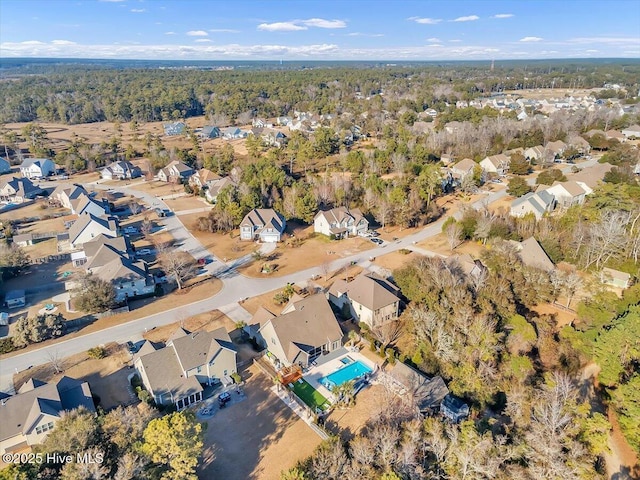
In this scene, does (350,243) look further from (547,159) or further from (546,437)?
→ (547,159)

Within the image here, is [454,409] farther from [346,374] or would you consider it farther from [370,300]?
[370,300]

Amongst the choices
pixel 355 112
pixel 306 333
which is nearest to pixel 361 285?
pixel 306 333

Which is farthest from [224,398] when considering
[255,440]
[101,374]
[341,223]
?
[341,223]

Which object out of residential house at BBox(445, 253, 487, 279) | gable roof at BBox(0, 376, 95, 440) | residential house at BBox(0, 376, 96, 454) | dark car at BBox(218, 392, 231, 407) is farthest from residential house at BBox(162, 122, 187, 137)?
dark car at BBox(218, 392, 231, 407)

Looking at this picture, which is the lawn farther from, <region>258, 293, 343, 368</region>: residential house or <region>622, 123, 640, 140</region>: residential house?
<region>622, 123, 640, 140</region>: residential house

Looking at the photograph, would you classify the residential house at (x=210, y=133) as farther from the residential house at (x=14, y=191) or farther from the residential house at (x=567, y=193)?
the residential house at (x=567, y=193)
